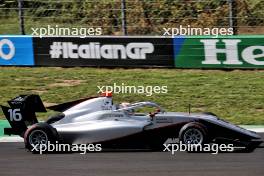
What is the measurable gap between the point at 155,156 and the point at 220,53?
22.1ft

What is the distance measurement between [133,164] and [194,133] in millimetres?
1115

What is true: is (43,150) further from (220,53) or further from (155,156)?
(220,53)

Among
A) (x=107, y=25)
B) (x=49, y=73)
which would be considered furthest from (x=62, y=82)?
(x=107, y=25)

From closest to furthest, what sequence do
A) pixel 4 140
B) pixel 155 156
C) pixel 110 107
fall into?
pixel 155 156, pixel 110 107, pixel 4 140

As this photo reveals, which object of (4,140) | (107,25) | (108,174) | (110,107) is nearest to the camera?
(108,174)

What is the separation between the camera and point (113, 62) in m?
16.2

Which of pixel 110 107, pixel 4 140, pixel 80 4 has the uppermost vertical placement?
pixel 80 4

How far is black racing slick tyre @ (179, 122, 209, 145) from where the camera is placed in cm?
910

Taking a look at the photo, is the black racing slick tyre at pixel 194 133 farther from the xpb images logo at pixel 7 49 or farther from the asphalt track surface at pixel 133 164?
the xpb images logo at pixel 7 49
